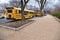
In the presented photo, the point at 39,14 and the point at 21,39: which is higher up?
the point at 21,39

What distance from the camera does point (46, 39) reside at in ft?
34.4

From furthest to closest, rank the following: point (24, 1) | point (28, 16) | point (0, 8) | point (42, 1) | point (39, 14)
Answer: point (0, 8), point (39, 14), point (42, 1), point (28, 16), point (24, 1)

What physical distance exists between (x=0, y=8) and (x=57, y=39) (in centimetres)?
8243

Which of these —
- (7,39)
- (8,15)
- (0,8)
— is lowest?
(0,8)

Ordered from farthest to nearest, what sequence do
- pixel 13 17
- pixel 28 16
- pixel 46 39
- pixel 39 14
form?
1. pixel 39 14
2. pixel 28 16
3. pixel 13 17
4. pixel 46 39

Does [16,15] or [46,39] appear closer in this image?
[46,39]

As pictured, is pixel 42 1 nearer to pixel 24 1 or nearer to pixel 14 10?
pixel 14 10

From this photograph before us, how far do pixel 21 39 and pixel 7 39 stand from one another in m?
0.84

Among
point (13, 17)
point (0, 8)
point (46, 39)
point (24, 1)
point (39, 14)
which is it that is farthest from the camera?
point (0, 8)

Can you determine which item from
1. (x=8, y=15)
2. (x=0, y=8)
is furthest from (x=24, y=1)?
(x=0, y=8)

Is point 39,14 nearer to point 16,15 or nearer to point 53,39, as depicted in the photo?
point 16,15

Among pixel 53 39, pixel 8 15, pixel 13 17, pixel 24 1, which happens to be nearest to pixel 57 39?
pixel 53 39

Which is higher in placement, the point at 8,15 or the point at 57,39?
the point at 57,39

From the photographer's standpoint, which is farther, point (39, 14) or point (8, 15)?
point (39, 14)
